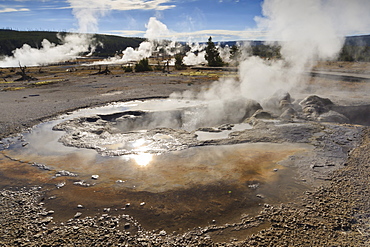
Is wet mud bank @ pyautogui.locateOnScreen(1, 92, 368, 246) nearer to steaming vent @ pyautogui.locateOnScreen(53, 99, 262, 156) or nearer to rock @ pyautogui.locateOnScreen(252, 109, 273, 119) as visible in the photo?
steaming vent @ pyautogui.locateOnScreen(53, 99, 262, 156)

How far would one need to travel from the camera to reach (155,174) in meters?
6.52

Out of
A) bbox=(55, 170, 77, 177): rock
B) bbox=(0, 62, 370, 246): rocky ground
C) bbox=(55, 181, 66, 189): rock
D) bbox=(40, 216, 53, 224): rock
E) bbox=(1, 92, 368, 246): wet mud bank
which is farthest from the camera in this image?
bbox=(55, 170, 77, 177): rock

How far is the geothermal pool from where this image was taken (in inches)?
201

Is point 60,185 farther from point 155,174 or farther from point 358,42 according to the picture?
point 358,42

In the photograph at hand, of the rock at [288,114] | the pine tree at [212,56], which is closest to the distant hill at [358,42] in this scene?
the pine tree at [212,56]

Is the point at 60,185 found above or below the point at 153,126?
below

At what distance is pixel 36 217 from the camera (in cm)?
490

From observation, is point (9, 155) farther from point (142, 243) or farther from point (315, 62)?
point (315, 62)

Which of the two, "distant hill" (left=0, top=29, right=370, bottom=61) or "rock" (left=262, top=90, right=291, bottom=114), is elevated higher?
"distant hill" (left=0, top=29, right=370, bottom=61)

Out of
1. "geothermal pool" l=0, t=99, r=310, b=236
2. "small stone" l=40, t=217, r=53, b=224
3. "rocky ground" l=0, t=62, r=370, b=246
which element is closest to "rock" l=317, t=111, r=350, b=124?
"geothermal pool" l=0, t=99, r=310, b=236

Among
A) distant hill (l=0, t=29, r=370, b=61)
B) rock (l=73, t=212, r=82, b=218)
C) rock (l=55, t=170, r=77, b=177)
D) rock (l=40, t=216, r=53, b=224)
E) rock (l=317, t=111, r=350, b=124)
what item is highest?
distant hill (l=0, t=29, r=370, b=61)

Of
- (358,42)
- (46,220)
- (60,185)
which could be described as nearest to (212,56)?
(60,185)

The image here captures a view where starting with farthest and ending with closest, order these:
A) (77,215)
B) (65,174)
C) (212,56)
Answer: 1. (212,56)
2. (65,174)
3. (77,215)

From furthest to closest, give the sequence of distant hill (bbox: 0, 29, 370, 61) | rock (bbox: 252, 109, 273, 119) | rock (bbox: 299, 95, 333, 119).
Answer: distant hill (bbox: 0, 29, 370, 61)
rock (bbox: 299, 95, 333, 119)
rock (bbox: 252, 109, 273, 119)
